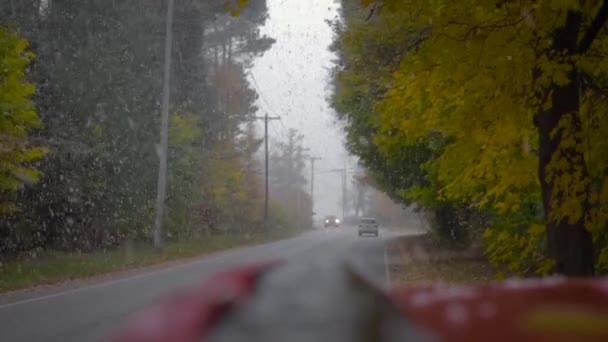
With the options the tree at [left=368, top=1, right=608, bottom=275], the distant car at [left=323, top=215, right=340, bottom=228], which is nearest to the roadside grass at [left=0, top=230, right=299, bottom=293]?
the tree at [left=368, top=1, right=608, bottom=275]

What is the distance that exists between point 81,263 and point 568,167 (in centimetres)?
1758

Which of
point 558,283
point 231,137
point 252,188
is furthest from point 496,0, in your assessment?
point 252,188

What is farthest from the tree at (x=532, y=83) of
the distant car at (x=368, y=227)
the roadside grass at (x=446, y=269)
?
the distant car at (x=368, y=227)

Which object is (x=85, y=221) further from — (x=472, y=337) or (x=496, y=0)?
(x=472, y=337)

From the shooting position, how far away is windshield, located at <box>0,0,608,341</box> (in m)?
6.83

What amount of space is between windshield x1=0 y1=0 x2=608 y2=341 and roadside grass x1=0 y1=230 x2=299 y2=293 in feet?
0.48

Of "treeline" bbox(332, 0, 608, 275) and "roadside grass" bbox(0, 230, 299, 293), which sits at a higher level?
"treeline" bbox(332, 0, 608, 275)

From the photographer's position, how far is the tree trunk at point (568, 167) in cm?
683

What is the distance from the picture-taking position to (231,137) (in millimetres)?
42500

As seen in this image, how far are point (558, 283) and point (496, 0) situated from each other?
18.0 ft

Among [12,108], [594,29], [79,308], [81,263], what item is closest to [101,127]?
[81,263]

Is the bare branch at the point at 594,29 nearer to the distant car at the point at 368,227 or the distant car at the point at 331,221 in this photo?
the distant car at the point at 368,227

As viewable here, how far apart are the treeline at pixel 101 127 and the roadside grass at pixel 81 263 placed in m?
1.28

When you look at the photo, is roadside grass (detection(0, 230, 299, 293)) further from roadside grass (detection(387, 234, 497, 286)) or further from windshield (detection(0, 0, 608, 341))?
roadside grass (detection(387, 234, 497, 286))
